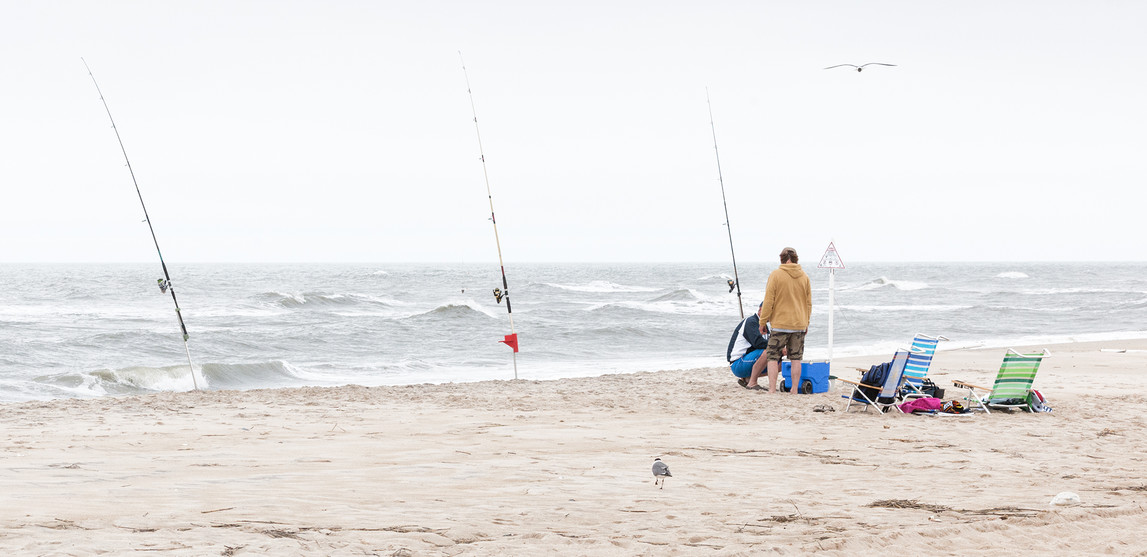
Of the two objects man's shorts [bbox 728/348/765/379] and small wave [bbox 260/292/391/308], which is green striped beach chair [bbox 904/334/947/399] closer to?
man's shorts [bbox 728/348/765/379]

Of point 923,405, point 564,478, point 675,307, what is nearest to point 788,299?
point 923,405

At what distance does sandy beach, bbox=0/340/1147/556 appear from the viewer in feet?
11.5

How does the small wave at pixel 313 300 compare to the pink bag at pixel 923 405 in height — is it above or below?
above

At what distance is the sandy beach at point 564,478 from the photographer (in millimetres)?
3508

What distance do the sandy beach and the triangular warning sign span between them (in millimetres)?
2322

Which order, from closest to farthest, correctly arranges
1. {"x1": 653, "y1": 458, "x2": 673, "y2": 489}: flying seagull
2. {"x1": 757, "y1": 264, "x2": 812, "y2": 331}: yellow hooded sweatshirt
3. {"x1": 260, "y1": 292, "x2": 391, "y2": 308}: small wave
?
{"x1": 653, "y1": 458, "x2": 673, "y2": 489}: flying seagull
{"x1": 757, "y1": 264, "x2": 812, "y2": 331}: yellow hooded sweatshirt
{"x1": 260, "y1": 292, "x2": 391, "y2": 308}: small wave

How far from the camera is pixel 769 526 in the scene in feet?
12.2

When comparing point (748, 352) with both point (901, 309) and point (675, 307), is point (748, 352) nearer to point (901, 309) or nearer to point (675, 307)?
point (901, 309)

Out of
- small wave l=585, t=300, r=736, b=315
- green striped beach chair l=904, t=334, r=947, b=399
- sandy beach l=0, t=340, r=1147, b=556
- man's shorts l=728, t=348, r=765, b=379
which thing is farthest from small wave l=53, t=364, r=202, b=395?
small wave l=585, t=300, r=736, b=315

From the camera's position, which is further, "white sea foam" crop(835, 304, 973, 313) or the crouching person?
"white sea foam" crop(835, 304, 973, 313)

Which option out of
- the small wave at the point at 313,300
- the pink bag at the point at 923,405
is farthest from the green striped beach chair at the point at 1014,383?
the small wave at the point at 313,300

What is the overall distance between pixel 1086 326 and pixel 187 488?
20958 mm

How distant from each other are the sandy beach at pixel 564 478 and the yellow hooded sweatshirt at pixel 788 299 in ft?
2.28

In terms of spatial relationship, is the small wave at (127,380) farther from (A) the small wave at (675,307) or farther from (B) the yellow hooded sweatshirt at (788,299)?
(A) the small wave at (675,307)
